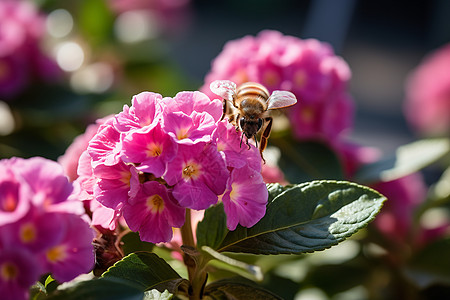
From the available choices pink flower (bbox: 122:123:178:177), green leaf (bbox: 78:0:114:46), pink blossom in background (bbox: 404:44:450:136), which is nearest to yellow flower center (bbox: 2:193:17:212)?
pink flower (bbox: 122:123:178:177)

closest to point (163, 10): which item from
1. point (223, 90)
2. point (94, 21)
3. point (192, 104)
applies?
point (94, 21)

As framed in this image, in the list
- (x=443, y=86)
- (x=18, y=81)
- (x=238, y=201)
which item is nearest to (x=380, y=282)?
(x=238, y=201)

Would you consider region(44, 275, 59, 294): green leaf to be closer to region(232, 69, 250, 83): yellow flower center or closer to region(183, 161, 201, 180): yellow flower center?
region(183, 161, 201, 180): yellow flower center

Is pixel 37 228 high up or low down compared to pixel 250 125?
down

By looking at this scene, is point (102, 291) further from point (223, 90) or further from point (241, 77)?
point (241, 77)

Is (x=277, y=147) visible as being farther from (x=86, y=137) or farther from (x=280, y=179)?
(x=86, y=137)
